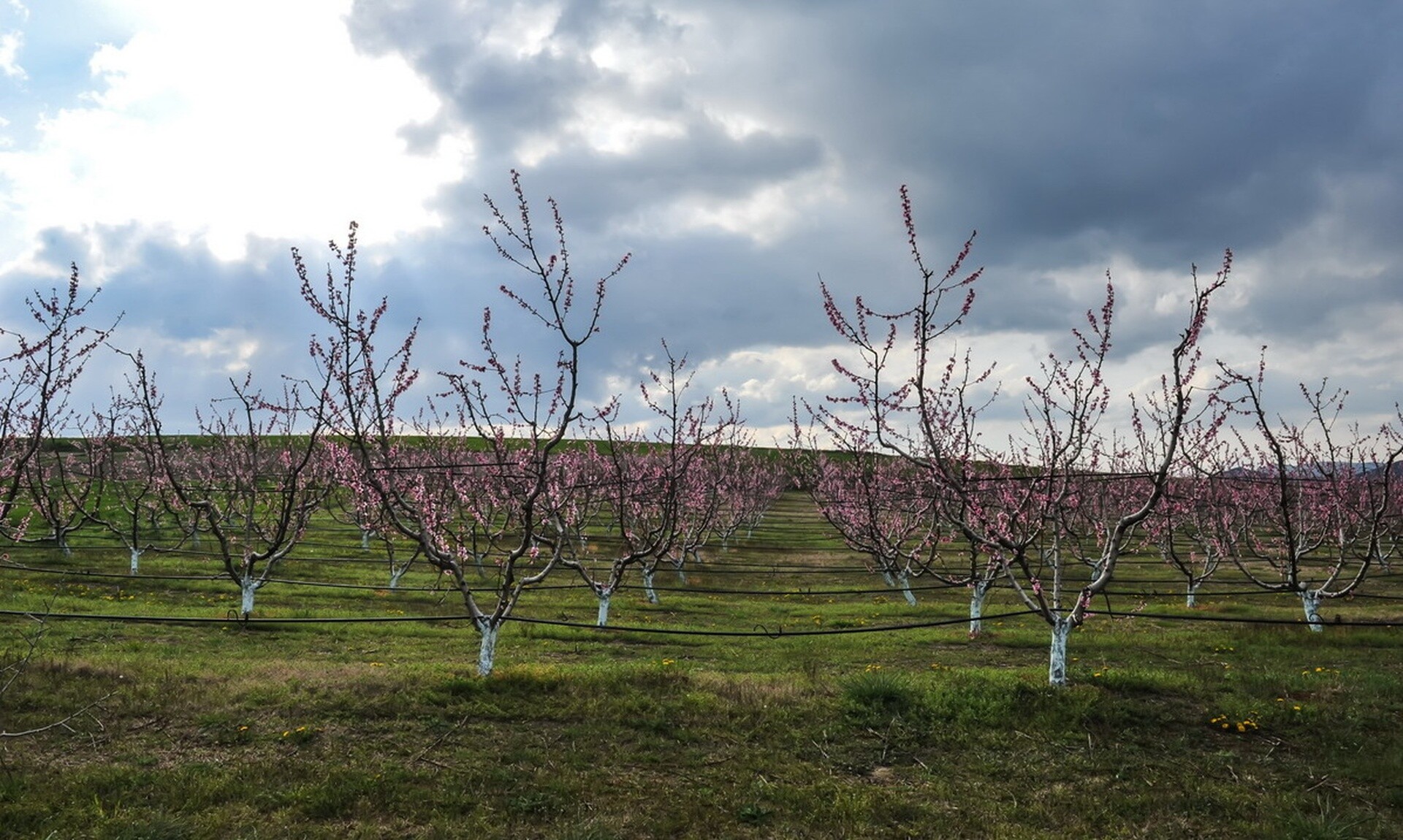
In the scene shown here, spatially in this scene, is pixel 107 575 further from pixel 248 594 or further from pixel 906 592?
pixel 906 592

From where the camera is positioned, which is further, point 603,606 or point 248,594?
point 603,606

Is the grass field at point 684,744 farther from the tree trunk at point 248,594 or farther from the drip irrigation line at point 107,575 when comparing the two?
the tree trunk at point 248,594

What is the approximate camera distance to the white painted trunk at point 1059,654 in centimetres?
1071

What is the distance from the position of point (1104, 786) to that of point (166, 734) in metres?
10.1

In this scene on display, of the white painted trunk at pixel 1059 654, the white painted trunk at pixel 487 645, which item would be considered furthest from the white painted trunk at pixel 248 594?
the white painted trunk at pixel 1059 654

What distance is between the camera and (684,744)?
9102mm

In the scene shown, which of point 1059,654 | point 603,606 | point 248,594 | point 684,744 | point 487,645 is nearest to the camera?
point 684,744

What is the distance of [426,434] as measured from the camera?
2131 centimetres

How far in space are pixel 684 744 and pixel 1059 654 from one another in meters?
5.27

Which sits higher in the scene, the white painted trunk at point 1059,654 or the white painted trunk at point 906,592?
the white painted trunk at point 1059,654

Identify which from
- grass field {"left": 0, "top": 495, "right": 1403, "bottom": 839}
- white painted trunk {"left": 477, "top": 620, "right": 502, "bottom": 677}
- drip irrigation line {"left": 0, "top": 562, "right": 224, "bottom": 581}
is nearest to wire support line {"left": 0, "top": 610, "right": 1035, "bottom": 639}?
white painted trunk {"left": 477, "top": 620, "right": 502, "bottom": 677}

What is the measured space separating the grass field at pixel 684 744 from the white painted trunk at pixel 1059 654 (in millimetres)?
370

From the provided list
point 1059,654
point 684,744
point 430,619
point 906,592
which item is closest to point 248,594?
point 430,619

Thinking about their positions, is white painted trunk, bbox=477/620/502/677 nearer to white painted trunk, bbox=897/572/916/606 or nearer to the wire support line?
the wire support line
